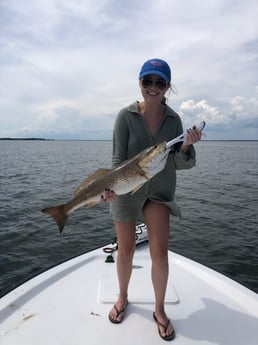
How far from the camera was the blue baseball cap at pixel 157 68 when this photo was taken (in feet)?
11.3

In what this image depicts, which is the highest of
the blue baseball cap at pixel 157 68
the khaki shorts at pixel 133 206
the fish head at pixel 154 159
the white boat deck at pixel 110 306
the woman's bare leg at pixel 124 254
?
the blue baseball cap at pixel 157 68

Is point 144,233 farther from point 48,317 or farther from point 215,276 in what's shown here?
point 48,317

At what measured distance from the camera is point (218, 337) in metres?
3.51

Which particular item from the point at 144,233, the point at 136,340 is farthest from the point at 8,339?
the point at 144,233

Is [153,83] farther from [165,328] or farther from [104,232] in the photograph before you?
[104,232]

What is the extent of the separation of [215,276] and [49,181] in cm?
1910

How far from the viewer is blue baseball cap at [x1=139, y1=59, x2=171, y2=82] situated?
135 inches

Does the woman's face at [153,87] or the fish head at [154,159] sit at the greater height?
the woman's face at [153,87]

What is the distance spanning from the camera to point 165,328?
3561 millimetres

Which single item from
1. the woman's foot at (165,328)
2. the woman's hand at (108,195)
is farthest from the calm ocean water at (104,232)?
the woman's hand at (108,195)

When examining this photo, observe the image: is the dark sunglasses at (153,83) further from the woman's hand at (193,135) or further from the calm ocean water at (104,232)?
the calm ocean water at (104,232)

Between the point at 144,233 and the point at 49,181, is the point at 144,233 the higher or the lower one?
the higher one

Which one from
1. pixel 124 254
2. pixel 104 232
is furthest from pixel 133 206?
pixel 104 232

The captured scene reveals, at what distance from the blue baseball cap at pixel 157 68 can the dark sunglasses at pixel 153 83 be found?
0.15ft
